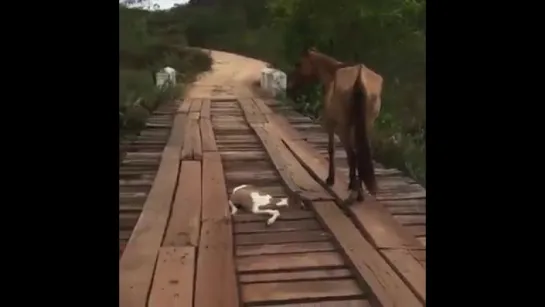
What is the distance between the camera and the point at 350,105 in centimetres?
85

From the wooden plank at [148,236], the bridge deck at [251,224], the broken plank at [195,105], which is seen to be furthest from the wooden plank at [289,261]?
the broken plank at [195,105]

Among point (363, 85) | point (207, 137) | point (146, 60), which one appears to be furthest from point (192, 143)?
point (363, 85)

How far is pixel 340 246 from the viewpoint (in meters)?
0.82

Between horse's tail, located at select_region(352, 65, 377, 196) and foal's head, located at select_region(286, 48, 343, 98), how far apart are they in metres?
0.04

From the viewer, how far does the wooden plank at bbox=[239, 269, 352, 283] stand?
0.78 m

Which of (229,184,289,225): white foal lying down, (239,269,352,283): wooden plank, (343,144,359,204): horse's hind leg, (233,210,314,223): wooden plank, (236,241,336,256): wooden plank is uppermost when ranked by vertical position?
(343,144,359,204): horse's hind leg

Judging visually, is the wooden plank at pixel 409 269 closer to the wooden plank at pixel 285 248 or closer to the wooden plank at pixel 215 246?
the wooden plank at pixel 285 248

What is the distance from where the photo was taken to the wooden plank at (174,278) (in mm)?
749

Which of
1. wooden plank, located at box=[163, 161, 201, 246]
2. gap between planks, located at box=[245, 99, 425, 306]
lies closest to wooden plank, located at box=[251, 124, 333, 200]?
gap between planks, located at box=[245, 99, 425, 306]

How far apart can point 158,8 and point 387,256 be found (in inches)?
16.9

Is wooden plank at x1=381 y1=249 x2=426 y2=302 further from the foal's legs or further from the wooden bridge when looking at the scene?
the foal's legs
